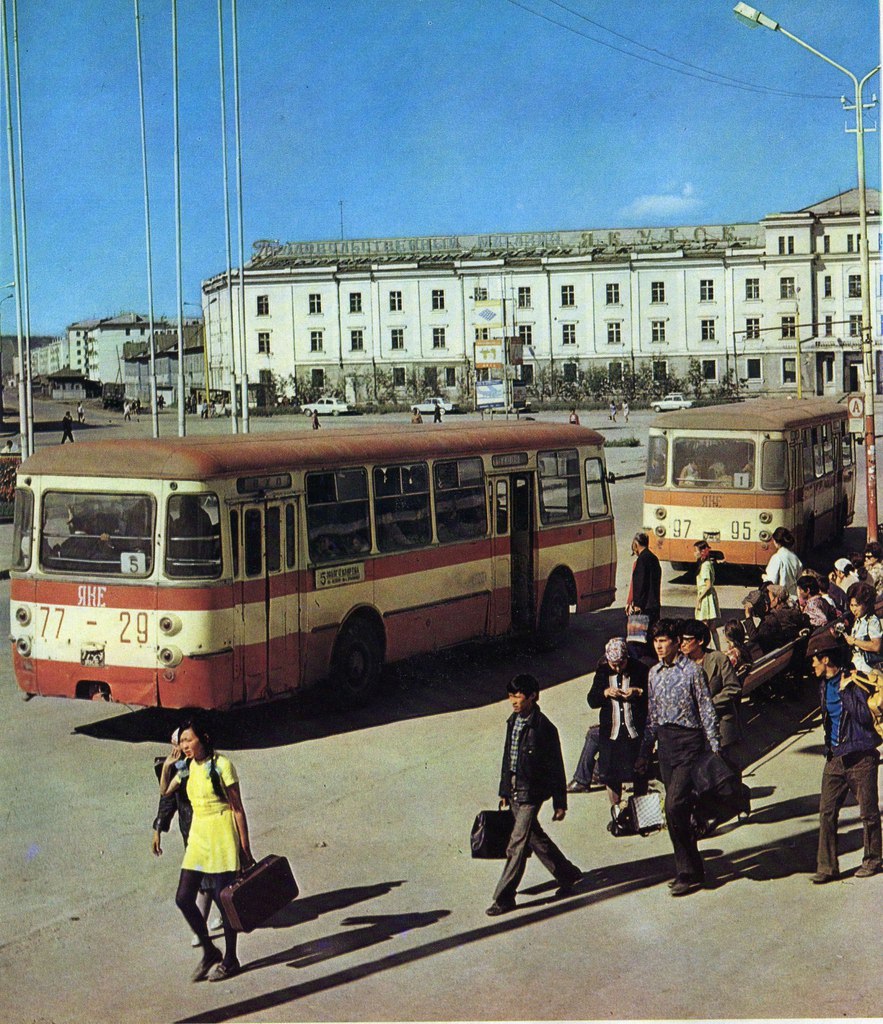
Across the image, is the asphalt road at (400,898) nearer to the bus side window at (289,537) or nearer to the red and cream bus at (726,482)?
the bus side window at (289,537)

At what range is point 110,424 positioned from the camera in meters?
76.8

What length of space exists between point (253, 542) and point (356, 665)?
1.98 m

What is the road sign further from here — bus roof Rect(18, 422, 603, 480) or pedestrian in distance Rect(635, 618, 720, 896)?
pedestrian in distance Rect(635, 618, 720, 896)

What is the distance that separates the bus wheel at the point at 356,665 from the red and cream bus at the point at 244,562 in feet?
0.06

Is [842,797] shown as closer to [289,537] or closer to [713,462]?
[289,537]

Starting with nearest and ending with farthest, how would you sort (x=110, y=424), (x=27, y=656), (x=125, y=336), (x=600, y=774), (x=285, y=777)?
(x=600, y=774) → (x=285, y=777) → (x=27, y=656) → (x=110, y=424) → (x=125, y=336)

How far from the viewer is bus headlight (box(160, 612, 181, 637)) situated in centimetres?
1192

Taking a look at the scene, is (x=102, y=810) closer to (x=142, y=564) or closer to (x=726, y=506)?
(x=142, y=564)

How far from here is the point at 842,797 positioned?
8828 mm

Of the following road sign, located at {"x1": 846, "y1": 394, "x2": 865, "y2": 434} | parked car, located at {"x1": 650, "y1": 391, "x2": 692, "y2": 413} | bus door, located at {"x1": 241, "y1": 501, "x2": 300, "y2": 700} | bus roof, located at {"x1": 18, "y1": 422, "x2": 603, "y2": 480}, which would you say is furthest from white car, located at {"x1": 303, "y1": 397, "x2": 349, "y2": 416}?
bus door, located at {"x1": 241, "y1": 501, "x2": 300, "y2": 700}

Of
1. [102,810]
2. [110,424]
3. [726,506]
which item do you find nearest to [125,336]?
[110,424]

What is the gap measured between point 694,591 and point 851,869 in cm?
1272

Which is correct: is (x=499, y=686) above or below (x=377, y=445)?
below

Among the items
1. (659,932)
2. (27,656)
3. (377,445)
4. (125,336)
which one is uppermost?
(125,336)
